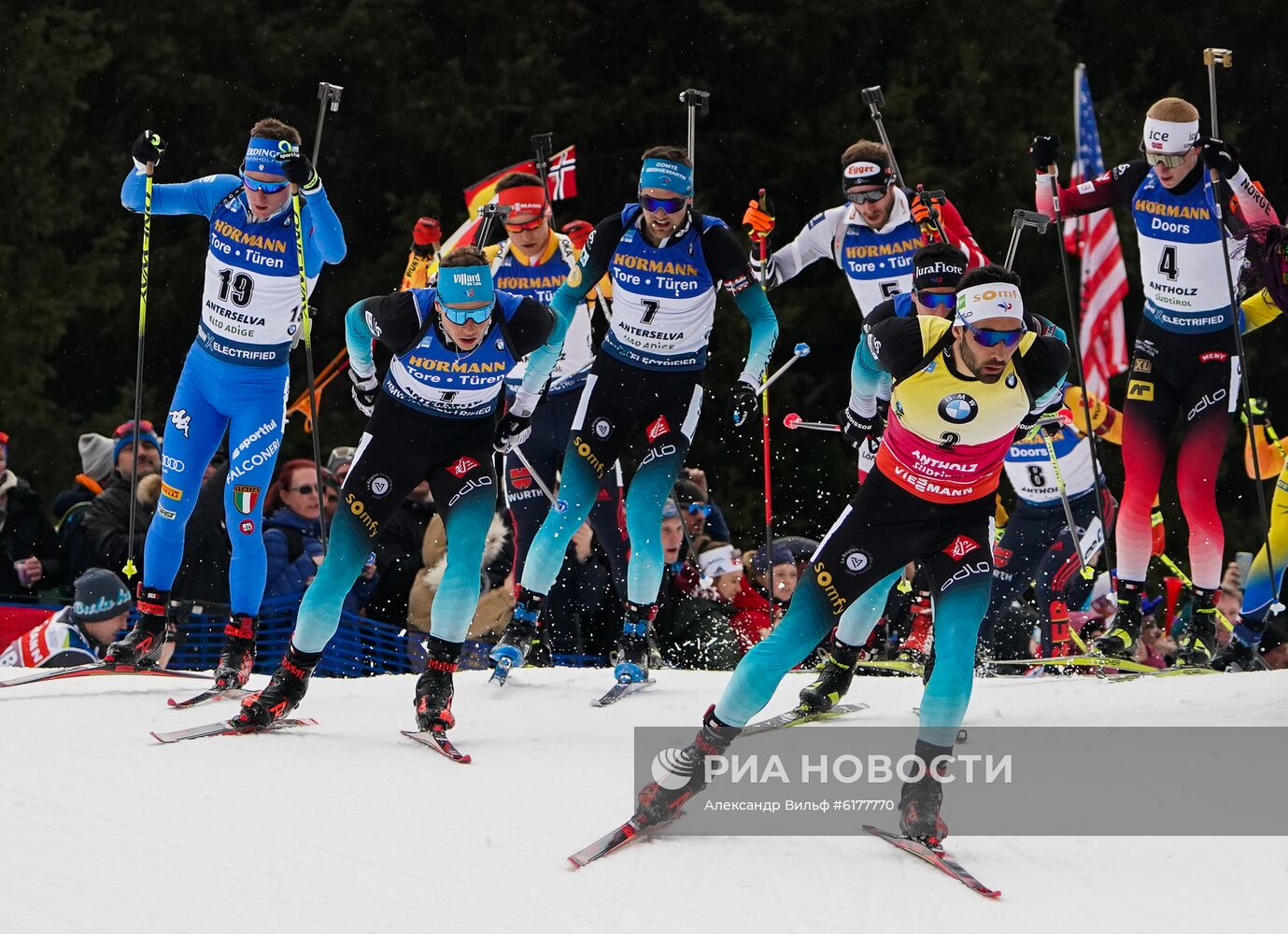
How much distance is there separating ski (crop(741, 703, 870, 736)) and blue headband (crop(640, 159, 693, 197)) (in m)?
2.27

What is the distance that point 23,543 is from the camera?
31.8ft

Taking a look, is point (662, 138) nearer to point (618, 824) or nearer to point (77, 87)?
point (77, 87)

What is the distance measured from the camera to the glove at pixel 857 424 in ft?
22.7

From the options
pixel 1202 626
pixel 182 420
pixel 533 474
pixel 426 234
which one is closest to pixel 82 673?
pixel 182 420

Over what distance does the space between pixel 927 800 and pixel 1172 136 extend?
3589mm

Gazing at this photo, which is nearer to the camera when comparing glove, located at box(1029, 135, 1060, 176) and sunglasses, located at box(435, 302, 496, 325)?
sunglasses, located at box(435, 302, 496, 325)

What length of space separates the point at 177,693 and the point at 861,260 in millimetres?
3679

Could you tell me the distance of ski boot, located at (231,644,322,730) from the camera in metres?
6.95

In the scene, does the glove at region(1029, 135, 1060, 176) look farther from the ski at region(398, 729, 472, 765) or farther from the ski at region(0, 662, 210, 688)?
the ski at region(0, 662, 210, 688)

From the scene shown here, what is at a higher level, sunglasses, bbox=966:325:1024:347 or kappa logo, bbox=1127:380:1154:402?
sunglasses, bbox=966:325:1024:347

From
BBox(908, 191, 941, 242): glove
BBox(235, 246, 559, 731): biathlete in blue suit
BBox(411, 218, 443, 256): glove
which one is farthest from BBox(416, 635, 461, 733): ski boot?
BBox(411, 218, 443, 256): glove

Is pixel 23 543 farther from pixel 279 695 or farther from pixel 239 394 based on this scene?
pixel 279 695

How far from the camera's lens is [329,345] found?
18078mm

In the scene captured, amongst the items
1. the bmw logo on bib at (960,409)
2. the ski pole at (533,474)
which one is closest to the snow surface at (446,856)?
the bmw logo on bib at (960,409)
